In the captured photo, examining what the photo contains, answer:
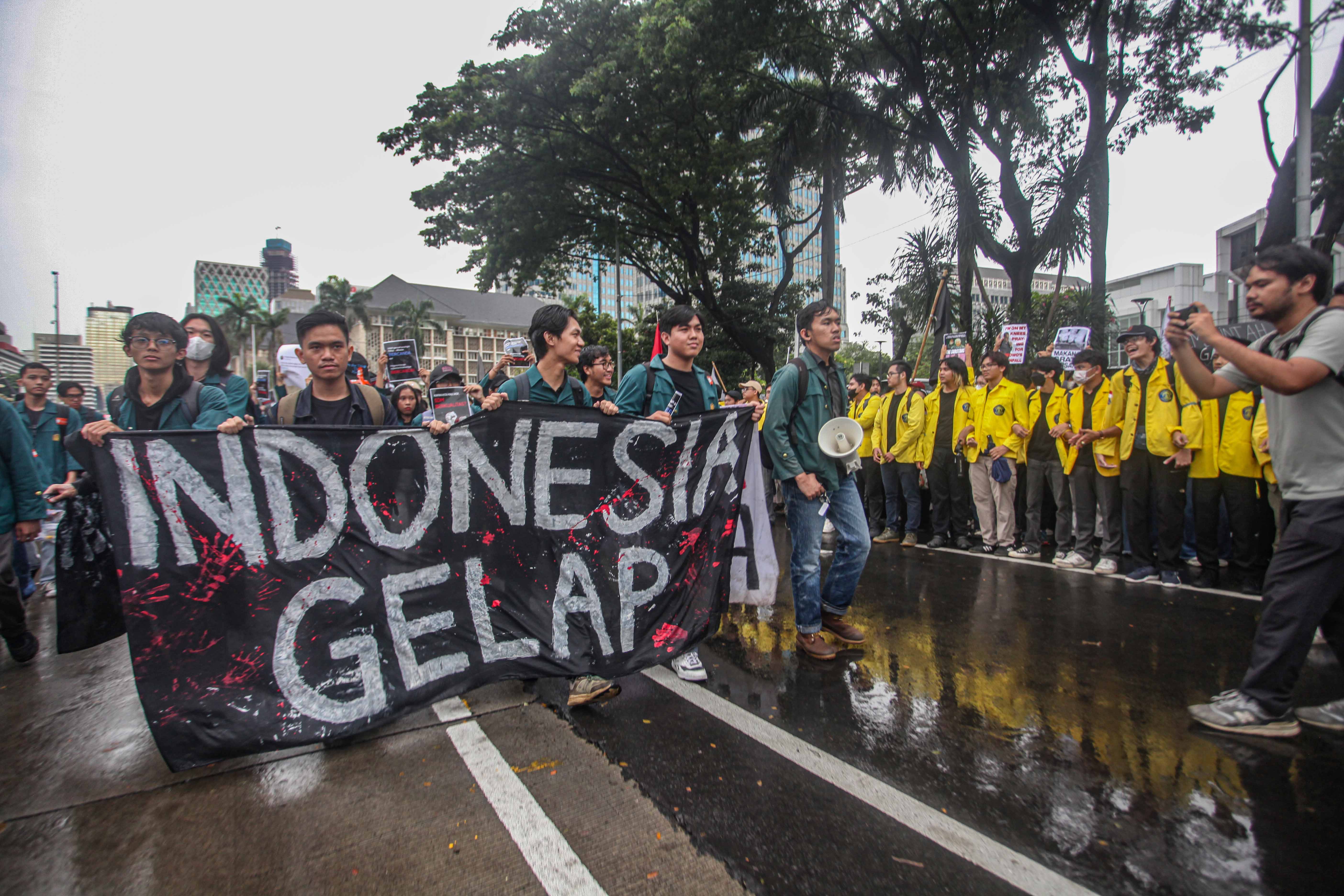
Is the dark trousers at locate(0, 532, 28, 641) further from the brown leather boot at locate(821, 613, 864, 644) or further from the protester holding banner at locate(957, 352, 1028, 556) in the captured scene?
the protester holding banner at locate(957, 352, 1028, 556)

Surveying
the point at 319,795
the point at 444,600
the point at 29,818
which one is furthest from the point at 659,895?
the point at 29,818

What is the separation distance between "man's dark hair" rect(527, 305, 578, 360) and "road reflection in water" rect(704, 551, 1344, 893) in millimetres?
2079

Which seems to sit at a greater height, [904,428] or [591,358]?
[591,358]

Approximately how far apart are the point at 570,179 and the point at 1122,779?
19339mm

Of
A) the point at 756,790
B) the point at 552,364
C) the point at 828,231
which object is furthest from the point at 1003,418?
the point at 828,231

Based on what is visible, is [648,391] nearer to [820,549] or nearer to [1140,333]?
[820,549]

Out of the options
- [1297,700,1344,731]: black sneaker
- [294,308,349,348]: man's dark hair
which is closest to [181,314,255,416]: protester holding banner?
[294,308,349,348]: man's dark hair

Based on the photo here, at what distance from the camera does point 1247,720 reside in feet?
9.91

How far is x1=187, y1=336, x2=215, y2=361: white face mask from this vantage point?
15.6ft

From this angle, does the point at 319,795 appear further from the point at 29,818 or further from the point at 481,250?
the point at 481,250

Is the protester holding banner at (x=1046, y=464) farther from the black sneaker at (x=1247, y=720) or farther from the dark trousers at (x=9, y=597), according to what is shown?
the dark trousers at (x=9, y=597)

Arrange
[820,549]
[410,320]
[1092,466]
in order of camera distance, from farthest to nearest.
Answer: [410,320] < [1092,466] < [820,549]

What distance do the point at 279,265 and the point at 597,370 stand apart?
218457mm

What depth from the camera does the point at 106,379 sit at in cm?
9069
